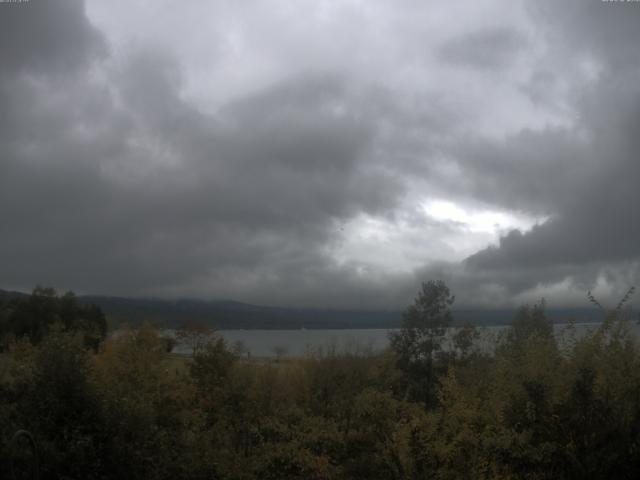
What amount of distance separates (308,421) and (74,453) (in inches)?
493

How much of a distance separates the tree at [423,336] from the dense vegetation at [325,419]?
530 inches

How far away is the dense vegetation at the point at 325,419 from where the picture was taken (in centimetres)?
1434

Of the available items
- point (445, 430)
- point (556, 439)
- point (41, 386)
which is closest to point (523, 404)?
point (556, 439)

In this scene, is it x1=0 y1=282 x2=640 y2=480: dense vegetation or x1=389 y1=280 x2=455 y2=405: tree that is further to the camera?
x1=389 y1=280 x2=455 y2=405: tree

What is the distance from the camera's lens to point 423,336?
45.0m

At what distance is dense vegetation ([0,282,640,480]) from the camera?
14.3 metres

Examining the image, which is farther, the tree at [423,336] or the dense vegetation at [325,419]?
the tree at [423,336]

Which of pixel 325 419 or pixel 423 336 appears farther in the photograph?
pixel 423 336

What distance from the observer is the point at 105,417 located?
50.5 ft

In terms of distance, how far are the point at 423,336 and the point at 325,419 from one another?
19.5 meters

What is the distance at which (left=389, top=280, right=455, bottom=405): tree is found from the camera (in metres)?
43.6

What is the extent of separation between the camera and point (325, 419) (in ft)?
88.1

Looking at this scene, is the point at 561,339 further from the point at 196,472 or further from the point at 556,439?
the point at 196,472

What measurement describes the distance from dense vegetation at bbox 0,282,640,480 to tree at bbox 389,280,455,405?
1347cm
